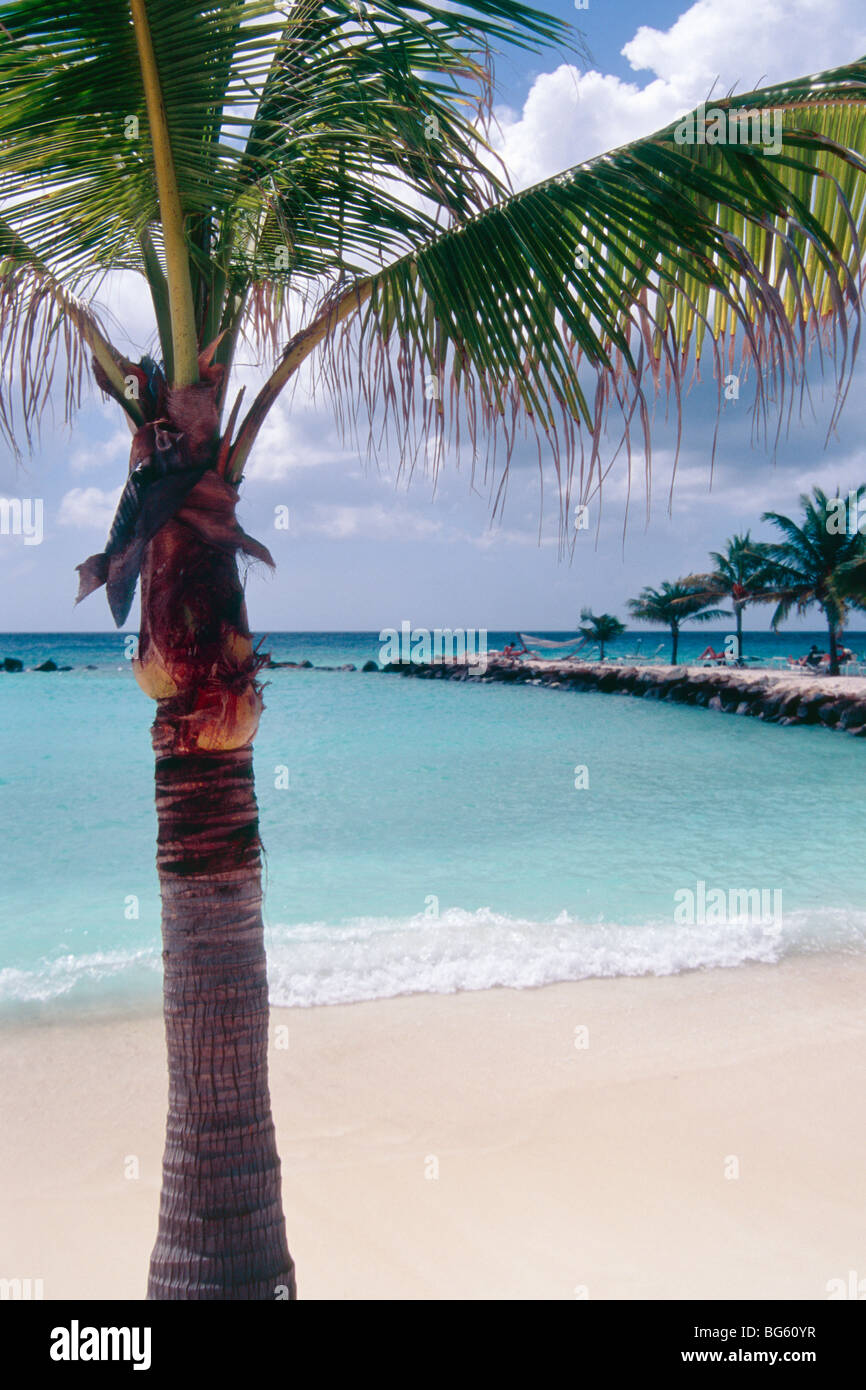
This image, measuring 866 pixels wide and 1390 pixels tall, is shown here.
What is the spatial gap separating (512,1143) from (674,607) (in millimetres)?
42997

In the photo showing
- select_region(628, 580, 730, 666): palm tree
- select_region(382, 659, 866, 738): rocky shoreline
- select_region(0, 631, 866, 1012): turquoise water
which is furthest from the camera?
select_region(628, 580, 730, 666): palm tree

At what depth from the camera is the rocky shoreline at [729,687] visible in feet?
86.3

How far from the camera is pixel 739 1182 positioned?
4742 millimetres

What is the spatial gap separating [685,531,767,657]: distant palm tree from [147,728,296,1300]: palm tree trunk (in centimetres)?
3667

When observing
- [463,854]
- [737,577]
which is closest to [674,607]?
[737,577]

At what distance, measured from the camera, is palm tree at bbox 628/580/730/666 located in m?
44.1

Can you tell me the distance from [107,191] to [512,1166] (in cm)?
520

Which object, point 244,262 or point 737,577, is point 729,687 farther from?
point 244,262

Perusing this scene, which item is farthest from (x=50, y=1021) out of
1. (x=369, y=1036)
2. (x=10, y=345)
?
(x=10, y=345)

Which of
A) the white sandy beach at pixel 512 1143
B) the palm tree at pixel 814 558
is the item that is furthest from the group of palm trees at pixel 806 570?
the white sandy beach at pixel 512 1143

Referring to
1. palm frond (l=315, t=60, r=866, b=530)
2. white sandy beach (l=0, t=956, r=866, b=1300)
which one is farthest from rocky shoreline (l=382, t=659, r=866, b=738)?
palm frond (l=315, t=60, r=866, b=530)

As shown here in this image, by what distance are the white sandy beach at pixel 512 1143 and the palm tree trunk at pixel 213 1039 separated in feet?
5.91

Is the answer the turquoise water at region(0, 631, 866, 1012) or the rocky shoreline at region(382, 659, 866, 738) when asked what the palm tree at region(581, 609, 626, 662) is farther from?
the turquoise water at region(0, 631, 866, 1012)
